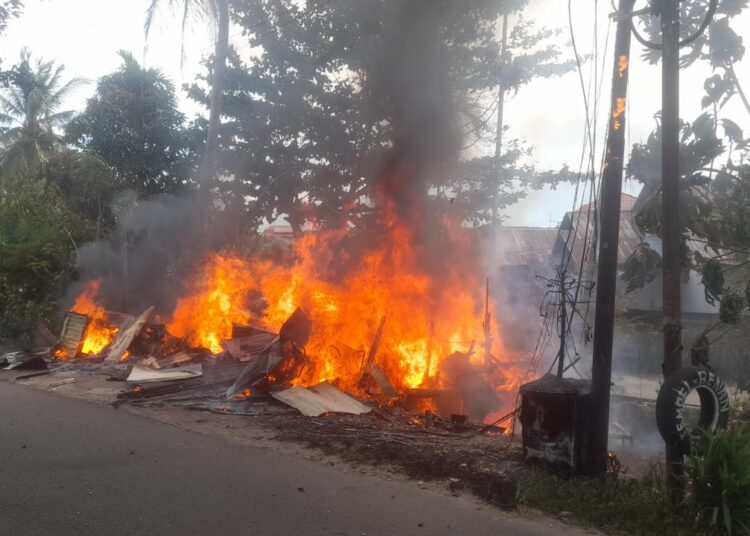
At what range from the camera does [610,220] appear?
233 inches

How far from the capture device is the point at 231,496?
501 centimetres

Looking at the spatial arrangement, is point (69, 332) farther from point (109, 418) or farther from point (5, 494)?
point (5, 494)

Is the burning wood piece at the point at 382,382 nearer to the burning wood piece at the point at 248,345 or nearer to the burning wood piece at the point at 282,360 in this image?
the burning wood piece at the point at 282,360

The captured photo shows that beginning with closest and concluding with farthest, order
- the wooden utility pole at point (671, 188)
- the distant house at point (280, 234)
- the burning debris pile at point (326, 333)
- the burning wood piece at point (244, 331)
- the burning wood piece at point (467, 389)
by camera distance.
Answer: the wooden utility pole at point (671, 188) < the burning debris pile at point (326, 333) < the burning wood piece at point (467, 389) < the burning wood piece at point (244, 331) < the distant house at point (280, 234)

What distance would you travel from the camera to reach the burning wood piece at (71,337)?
13820 millimetres

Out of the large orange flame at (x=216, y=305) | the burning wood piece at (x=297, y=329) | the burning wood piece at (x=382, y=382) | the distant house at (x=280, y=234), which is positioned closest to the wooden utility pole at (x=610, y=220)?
the burning wood piece at (x=382, y=382)

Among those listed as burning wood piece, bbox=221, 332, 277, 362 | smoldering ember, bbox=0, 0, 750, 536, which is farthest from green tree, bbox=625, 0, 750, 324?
burning wood piece, bbox=221, 332, 277, 362

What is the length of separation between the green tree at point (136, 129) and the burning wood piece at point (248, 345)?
817 cm

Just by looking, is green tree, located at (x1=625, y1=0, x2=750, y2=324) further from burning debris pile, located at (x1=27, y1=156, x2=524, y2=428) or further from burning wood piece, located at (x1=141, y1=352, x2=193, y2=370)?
burning wood piece, located at (x1=141, y1=352, x2=193, y2=370)

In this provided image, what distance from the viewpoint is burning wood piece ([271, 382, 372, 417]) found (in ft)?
28.2

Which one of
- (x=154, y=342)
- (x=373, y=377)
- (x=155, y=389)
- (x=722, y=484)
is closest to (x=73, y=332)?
(x=154, y=342)

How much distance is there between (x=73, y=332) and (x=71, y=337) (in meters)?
0.13

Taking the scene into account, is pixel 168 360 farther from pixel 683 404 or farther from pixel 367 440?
pixel 683 404

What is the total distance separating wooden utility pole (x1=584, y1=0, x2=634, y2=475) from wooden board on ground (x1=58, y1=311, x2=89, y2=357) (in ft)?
41.1
